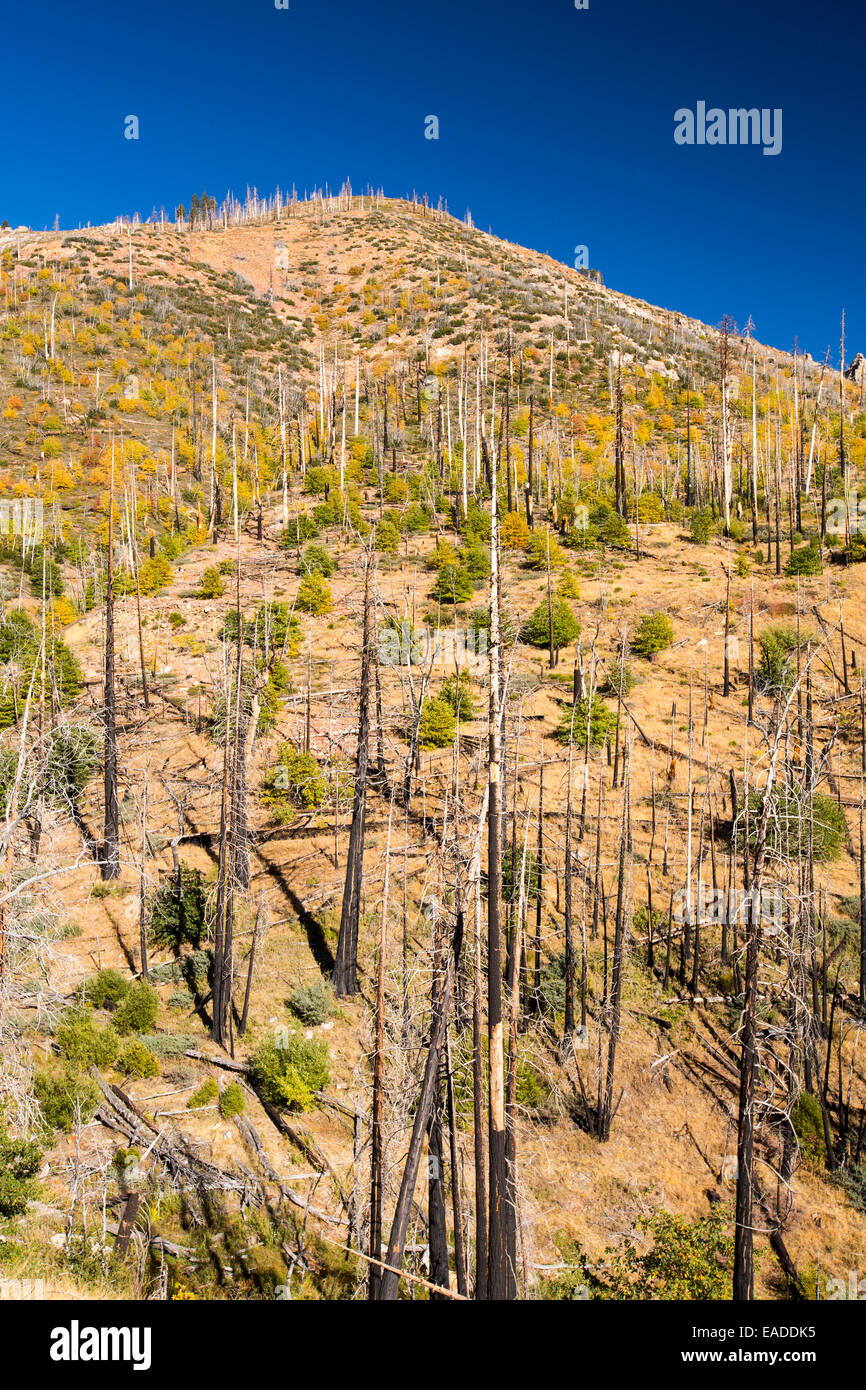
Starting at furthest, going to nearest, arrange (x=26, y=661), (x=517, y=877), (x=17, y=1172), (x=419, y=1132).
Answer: (x=26, y=661), (x=517, y=877), (x=17, y=1172), (x=419, y=1132)

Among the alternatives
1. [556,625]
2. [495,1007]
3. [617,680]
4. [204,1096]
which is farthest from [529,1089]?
[556,625]

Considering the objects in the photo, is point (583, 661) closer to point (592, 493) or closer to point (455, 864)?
point (592, 493)

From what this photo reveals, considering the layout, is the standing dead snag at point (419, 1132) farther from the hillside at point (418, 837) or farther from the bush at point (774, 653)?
the bush at point (774, 653)

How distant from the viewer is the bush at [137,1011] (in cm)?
2144

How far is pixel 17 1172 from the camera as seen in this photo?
617 inches

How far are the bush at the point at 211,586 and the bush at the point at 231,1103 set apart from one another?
107 ft

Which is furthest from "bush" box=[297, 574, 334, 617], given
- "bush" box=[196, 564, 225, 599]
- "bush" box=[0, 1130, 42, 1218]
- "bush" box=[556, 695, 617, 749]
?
"bush" box=[0, 1130, 42, 1218]

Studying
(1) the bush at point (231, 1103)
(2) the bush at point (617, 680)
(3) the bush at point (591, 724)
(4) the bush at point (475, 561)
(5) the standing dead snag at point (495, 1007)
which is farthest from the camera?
(4) the bush at point (475, 561)

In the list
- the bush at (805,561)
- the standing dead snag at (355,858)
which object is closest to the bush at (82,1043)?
the standing dead snag at (355,858)

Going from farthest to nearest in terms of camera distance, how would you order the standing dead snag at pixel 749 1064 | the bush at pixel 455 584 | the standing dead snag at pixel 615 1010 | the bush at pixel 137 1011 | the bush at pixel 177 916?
the bush at pixel 455 584
the bush at pixel 177 916
the bush at pixel 137 1011
the standing dead snag at pixel 615 1010
the standing dead snag at pixel 749 1064

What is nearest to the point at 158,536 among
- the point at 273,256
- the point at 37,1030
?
the point at 37,1030

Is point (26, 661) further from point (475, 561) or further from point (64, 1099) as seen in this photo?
point (475, 561)

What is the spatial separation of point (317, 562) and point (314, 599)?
15.4 ft

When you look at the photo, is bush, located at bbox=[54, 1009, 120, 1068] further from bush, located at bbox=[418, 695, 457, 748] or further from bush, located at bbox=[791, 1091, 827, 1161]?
bush, located at bbox=[791, 1091, 827, 1161]
